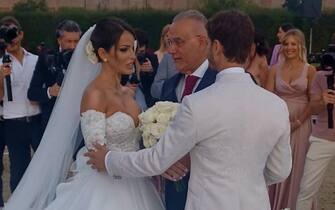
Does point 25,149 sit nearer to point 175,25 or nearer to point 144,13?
point 175,25

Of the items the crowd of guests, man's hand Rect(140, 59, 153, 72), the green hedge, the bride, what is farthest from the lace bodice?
the green hedge

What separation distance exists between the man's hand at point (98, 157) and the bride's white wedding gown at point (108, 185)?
0.12 meters

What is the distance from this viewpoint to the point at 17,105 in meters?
7.54

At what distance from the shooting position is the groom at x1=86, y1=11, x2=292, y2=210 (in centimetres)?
338

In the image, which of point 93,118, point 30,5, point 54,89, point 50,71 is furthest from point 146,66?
point 30,5

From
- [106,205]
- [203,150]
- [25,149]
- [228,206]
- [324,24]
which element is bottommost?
[324,24]

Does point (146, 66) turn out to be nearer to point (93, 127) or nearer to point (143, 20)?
point (93, 127)

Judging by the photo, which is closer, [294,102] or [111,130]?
[111,130]

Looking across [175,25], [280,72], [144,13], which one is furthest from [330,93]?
[144,13]

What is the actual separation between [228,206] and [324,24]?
3062cm

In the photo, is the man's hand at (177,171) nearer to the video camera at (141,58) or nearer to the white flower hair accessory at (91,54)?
the white flower hair accessory at (91,54)

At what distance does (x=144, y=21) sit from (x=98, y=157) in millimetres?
27617

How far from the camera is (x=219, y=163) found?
3430 mm

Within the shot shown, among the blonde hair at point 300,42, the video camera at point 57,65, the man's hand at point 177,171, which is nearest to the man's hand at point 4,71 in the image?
the video camera at point 57,65
